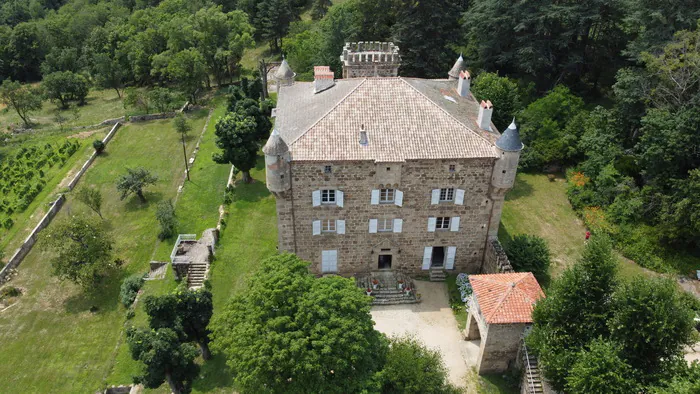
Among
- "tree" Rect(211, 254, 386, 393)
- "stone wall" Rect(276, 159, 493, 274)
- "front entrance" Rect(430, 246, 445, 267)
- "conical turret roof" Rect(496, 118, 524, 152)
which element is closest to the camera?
"tree" Rect(211, 254, 386, 393)

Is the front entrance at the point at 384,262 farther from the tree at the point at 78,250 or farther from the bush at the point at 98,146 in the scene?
the bush at the point at 98,146

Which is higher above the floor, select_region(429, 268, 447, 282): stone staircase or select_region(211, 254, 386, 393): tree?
select_region(211, 254, 386, 393): tree

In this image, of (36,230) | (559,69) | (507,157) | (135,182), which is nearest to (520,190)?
(507,157)

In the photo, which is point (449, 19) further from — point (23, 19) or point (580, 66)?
point (23, 19)

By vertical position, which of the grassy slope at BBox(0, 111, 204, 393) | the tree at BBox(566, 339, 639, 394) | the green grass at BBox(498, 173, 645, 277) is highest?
the tree at BBox(566, 339, 639, 394)

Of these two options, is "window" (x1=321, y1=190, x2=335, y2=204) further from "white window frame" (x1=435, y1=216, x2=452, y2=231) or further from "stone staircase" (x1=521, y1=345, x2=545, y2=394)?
"stone staircase" (x1=521, y1=345, x2=545, y2=394)

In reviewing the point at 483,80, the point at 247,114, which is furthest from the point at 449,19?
the point at 247,114

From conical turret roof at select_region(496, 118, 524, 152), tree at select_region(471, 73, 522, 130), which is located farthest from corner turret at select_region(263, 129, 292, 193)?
tree at select_region(471, 73, 522, 130)

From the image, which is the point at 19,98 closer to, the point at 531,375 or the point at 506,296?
the point at 506,296
